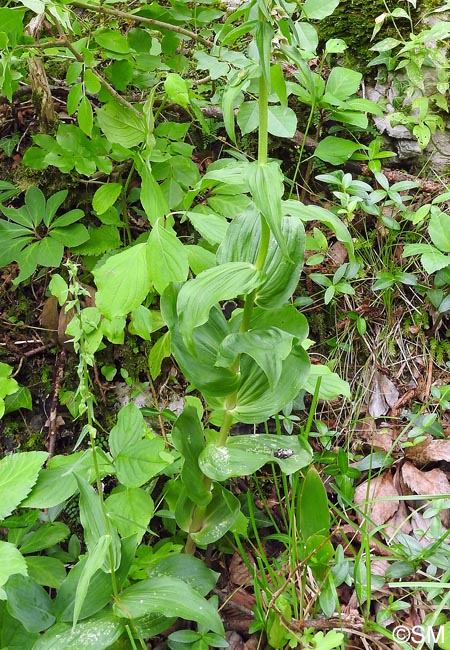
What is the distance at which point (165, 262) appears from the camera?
154 cm

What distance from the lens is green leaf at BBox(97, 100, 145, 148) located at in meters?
2.08

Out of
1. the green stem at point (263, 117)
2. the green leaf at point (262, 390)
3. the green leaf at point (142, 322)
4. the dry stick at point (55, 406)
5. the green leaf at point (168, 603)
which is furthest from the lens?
the dry stick at point (55, 406)

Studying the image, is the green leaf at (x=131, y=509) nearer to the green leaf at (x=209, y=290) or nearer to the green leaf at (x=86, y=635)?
the green leaf at (x=86, y=635)

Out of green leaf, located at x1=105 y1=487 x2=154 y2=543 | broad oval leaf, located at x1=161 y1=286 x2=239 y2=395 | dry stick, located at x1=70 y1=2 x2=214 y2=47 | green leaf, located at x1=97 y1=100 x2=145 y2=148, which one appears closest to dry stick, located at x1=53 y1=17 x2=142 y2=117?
green leaf, located at x1=97 y1=100 x2=145 y2=148

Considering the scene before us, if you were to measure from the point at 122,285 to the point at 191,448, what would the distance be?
50 cm

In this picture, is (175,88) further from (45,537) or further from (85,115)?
(45,537)

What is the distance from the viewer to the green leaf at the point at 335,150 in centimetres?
239

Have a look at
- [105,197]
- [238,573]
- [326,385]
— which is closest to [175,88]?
[105,197]

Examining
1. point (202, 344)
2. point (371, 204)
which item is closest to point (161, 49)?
point (371, 204)

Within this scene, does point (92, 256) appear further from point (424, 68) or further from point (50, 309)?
point (424, 68)

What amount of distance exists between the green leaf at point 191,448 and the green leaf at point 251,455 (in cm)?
4

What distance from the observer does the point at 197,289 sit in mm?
1331

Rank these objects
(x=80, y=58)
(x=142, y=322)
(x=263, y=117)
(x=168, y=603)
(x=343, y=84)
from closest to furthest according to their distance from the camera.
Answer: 1. (x=263, y=117)
2. (x=168, y=603)
3. (x=142, y=322)
4. (x=80, y=58)
5. (x=343, y=84)

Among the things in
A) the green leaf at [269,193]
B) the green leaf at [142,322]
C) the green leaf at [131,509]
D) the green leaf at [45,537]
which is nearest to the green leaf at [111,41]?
the green leaf at [142,322]
